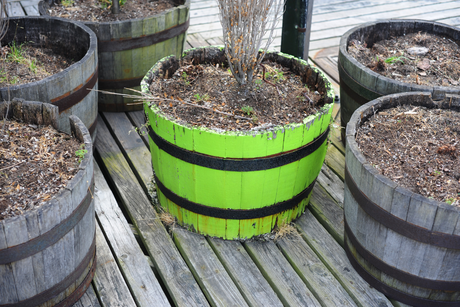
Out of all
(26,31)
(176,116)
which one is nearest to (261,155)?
(176,116)

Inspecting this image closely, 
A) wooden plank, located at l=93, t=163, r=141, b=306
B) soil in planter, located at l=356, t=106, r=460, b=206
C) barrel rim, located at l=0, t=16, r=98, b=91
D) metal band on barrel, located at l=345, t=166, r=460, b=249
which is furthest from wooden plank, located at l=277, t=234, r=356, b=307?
barrel rim, located at l=0, t=16, r=98, b=91

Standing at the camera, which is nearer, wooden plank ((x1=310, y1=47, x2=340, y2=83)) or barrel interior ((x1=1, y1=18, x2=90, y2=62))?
barrel interior ((x1=1, y1=18, x2=90, y2=62))

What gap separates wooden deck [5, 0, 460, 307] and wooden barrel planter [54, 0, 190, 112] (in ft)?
1.82

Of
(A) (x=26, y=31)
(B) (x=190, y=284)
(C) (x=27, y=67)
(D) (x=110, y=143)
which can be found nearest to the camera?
(B) (x=190, y=284)

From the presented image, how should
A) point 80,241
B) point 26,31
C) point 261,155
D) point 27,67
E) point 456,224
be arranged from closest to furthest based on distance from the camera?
point 456,224
point 80,241
point 261,155
point 27,67
point 26,31

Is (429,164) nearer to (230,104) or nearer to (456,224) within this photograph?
(456,224)

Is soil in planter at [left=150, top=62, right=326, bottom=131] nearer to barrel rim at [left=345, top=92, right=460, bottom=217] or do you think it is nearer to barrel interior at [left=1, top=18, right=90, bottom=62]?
barrel rim at [left=345, top=92, right=460, bottom=217]

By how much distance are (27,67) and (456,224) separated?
2635 millimetres

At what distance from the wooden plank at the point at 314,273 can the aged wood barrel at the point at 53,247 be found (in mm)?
1103

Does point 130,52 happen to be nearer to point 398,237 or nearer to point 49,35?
point 49,35

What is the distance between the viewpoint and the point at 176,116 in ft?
8.67

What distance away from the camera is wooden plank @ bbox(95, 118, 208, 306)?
256cm

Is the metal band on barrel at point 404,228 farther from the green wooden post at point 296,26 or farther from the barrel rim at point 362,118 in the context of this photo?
the green wooden post at point 296,26

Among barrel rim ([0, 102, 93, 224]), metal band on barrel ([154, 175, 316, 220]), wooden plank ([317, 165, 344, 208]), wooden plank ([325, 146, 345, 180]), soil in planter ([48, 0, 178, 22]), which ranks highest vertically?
soil in planter ([48, 0, 178, 22])
